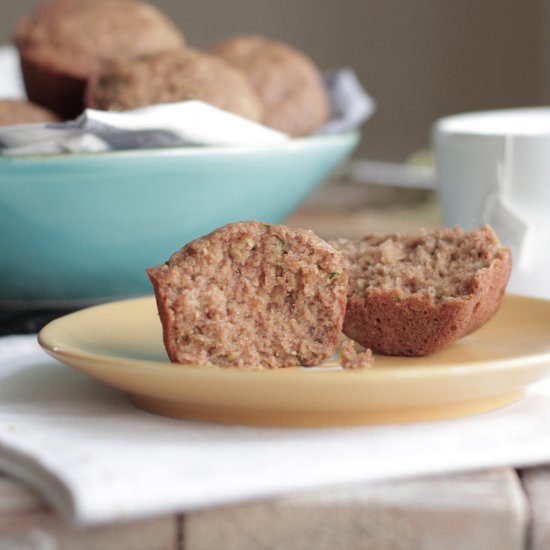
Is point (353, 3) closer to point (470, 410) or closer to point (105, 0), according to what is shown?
point (105, 0)

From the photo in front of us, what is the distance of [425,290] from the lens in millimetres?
1087

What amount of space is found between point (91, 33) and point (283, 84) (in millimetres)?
341

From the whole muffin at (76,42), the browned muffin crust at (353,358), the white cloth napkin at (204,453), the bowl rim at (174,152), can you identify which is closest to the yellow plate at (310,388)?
the white cloth napkin at (204,453)

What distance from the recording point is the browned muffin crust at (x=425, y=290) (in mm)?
1062

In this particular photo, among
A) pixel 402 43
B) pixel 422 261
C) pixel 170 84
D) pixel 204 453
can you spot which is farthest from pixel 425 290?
pixel 402 43

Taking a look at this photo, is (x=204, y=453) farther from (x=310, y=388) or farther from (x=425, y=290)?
(x=425, y=290)

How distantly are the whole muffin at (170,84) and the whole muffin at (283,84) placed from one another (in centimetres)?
19

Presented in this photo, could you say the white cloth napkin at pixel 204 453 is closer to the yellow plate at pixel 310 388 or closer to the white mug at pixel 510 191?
the yellow plate at pixel 310 388

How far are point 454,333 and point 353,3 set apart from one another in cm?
489

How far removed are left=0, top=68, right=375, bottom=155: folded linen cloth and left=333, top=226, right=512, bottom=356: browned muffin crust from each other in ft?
1.03

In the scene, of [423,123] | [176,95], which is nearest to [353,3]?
[423,123]

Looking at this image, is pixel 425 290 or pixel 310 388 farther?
pixel 425 290

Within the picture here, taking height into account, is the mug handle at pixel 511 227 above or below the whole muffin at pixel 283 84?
below

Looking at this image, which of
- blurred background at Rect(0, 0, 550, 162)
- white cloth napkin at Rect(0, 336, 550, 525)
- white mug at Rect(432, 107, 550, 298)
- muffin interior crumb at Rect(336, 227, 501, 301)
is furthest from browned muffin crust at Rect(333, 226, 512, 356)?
blurred background at Rect(0, 0, 550, 162)
